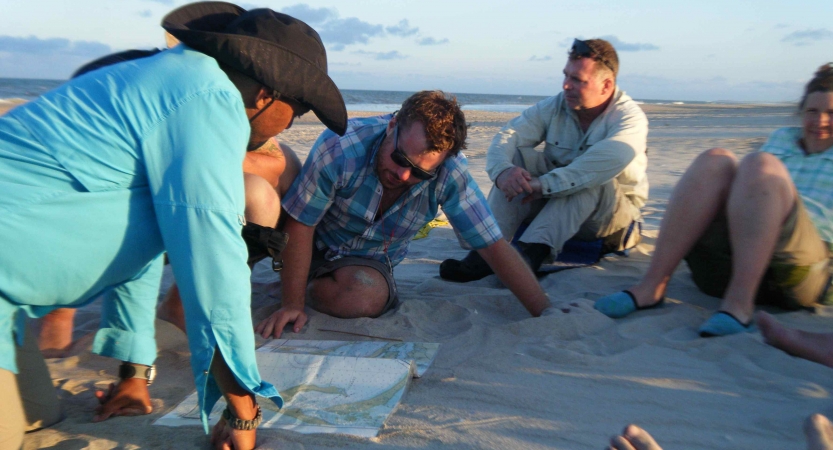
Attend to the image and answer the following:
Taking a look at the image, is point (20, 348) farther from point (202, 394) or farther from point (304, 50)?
point (304, 50)

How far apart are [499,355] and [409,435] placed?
2.52ft

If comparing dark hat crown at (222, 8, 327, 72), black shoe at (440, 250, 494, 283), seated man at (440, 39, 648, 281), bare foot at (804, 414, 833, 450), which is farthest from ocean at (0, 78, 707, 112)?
bare foot at (804, 414, 833, 450)

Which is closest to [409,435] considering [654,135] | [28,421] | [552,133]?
[28,421]

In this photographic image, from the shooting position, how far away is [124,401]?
220 centimetres

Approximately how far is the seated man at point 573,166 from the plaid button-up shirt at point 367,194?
86 centimetres

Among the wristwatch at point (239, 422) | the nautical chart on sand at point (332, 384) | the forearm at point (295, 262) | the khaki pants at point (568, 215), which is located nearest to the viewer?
the wristwatch at point (239, 422)

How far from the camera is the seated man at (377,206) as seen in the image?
9.27ft

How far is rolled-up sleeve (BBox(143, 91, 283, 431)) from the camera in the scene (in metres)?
1.58

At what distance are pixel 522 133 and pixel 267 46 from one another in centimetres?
273

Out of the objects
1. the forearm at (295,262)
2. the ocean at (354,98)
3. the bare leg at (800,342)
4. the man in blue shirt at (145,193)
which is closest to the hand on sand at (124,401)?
the man in blue shirt at (145,193)

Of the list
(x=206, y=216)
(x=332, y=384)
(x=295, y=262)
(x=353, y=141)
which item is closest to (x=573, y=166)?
(x=353, y=141)

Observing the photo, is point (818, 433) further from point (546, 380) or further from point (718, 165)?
point (718, 165)

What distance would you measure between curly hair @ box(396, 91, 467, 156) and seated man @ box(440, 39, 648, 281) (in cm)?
116

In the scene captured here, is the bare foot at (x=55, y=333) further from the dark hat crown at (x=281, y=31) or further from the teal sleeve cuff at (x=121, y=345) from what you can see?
the dark hat crown at (x=281, y=31)
